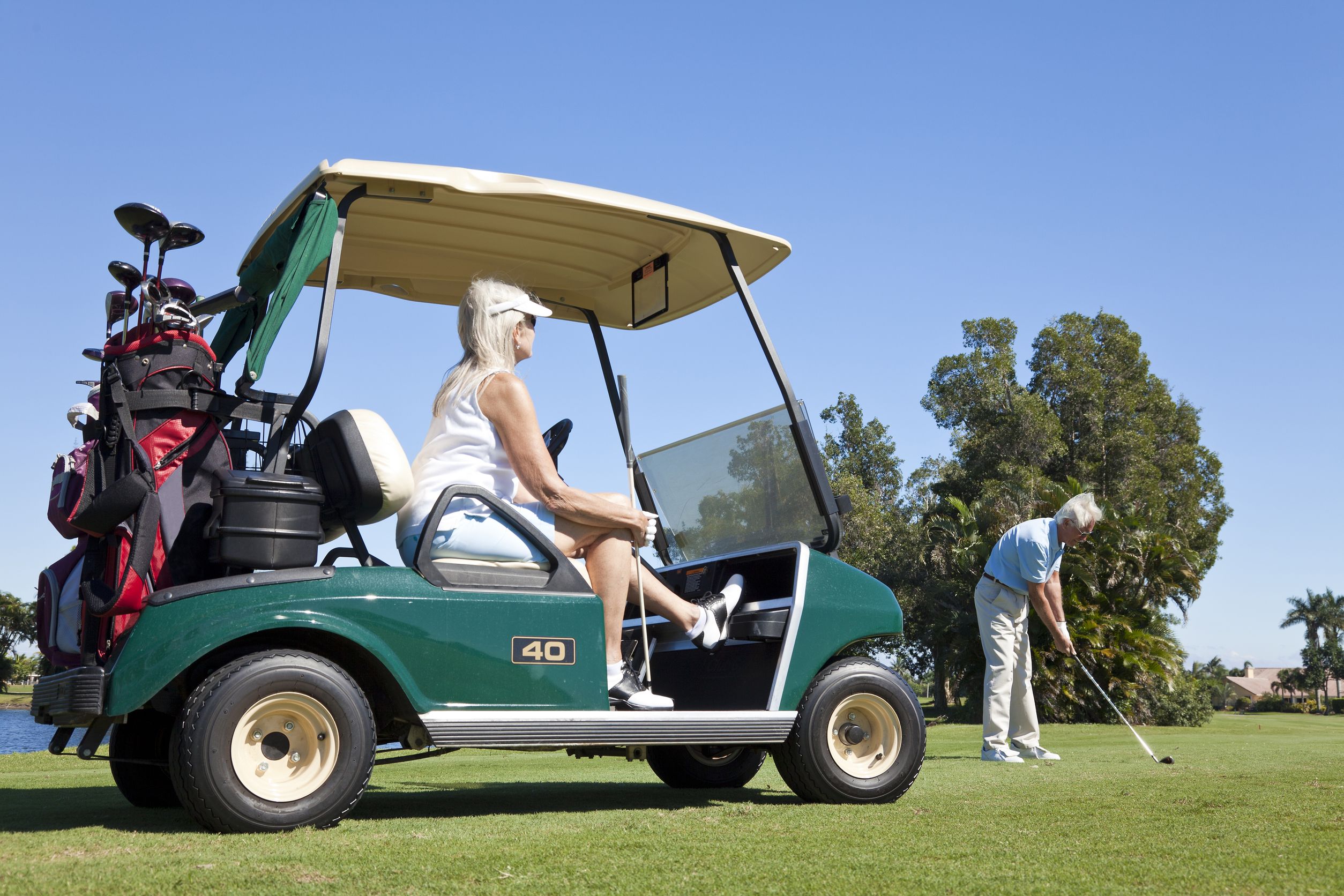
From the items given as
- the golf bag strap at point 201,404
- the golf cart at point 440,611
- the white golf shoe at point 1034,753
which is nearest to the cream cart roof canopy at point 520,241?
the golf cart at point 440,611

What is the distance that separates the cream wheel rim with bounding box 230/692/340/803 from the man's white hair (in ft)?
17.7

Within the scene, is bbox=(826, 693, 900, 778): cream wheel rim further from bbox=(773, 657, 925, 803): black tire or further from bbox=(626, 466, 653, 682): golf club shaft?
bbox=(626, 466, 653, 682): golf club shaft

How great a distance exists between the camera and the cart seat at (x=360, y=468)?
422cm

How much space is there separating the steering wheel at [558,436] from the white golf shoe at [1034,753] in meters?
4.10

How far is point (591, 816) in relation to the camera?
4387mm

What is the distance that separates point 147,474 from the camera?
153 inches

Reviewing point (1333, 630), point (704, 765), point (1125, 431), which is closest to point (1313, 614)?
point (1333, 630)

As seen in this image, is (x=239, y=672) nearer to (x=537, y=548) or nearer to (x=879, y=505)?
(x=537, y=548)

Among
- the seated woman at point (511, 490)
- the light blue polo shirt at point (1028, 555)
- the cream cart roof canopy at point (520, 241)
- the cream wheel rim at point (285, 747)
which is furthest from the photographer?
the light blue polo shirt at point (1028, 555)

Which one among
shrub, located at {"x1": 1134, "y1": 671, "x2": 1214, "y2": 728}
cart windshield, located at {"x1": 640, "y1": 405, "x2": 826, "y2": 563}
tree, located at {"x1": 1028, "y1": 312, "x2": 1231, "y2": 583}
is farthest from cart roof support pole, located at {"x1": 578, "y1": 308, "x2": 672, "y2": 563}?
tree, located at {"x1": 1028, "y1": 312, "x2": 1231, "y2": 583}

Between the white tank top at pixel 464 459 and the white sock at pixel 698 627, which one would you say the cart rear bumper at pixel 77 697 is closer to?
the white tank top at pixel 464 459

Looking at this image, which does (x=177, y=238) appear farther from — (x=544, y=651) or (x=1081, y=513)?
(x=1081, y=513)

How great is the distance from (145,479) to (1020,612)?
19.7 feet

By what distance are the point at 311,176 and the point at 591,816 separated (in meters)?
2.62
